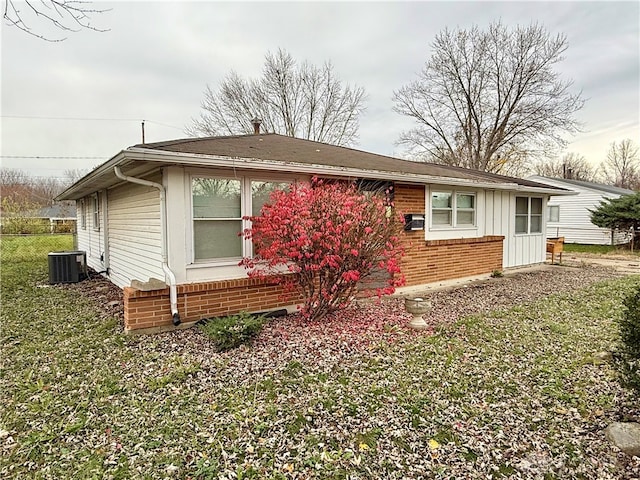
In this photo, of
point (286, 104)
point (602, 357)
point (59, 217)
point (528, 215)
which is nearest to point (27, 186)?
point (59, 217)

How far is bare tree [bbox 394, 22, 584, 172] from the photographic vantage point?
76.2 ft

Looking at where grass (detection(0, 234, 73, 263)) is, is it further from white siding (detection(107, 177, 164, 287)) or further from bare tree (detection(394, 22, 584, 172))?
bare tree (detection(394, 22, 584, 172))

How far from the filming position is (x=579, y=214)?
21.2 metres

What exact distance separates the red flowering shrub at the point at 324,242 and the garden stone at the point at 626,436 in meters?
2.94

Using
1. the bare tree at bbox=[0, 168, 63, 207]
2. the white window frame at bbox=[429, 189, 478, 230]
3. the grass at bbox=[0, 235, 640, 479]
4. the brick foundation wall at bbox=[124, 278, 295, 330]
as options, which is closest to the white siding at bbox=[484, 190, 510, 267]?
the white window frame at bbox=[429, 189, 478, 230]

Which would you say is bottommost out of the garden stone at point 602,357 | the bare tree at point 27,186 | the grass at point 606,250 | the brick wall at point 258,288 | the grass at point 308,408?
the grass at point 308,408

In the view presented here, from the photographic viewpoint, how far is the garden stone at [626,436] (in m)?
2.55

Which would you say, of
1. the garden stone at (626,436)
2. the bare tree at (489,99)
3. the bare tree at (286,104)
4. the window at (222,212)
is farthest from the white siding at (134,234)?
the bare tree at (489,99)

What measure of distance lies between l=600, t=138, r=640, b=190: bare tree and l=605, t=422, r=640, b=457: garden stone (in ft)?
168

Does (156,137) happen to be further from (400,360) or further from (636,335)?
(636,335)

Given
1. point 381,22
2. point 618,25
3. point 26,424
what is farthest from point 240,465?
point 618,25

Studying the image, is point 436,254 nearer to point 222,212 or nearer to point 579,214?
point 222,212

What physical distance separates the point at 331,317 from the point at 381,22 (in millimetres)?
7527

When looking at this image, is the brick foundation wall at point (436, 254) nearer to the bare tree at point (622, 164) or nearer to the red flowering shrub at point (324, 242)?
the red flowering shrub at point (324, 242)
